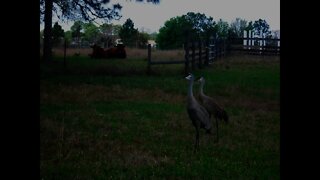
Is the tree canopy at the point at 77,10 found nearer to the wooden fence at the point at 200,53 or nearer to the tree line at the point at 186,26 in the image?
the wooden fence at the point at 200,53

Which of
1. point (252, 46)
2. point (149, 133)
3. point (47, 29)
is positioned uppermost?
point (47, 29)

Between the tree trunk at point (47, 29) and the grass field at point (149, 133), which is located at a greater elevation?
the tree trunk at point (47, 29)

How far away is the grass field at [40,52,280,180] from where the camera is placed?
251 inches

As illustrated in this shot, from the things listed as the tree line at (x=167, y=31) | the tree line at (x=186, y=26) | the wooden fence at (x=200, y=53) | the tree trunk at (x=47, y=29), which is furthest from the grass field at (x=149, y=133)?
the tree line at (x=186, y=26)

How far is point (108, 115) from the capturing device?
1068 centimetres

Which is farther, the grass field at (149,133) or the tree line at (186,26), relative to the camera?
the tree line at (186,26)

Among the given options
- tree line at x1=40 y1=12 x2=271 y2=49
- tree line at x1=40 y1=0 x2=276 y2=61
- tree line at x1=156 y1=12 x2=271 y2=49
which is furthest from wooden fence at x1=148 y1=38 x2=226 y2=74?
tree line at x1=156 y1=12 x2=271 y2=49

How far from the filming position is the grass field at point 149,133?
6367mm

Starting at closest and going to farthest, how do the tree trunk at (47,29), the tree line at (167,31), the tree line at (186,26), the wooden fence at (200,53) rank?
the wooden fence at (200,53), the tree trunk at (47,29), the tree line at (167,31), the tree line at (186,26)

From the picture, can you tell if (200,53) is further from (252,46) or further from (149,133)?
(149,133)

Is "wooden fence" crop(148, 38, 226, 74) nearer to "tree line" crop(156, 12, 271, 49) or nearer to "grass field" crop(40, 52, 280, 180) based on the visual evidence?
"grass field" crop(40, 52, 280, 180)

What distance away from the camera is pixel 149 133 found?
8773 mm

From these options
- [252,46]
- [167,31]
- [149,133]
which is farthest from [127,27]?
[149,133]
